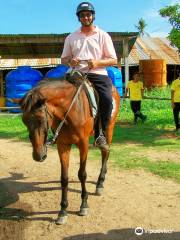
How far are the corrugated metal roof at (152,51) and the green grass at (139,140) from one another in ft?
46.6

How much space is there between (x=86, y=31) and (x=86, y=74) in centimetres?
59

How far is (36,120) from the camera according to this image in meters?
4.13

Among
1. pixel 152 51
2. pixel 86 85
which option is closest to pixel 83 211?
pixel 86 85

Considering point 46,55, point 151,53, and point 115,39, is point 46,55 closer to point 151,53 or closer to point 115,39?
point 115,39

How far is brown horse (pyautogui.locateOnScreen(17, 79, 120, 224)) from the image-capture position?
4145mm

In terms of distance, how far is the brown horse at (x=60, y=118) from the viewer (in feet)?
13.6

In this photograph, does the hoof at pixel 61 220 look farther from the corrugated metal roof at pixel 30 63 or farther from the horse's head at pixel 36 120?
the corrugated metal roof at pixel 30 63

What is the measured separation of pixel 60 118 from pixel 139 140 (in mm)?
5895

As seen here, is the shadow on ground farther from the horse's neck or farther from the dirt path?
the horse's neck

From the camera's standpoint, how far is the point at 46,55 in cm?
2006

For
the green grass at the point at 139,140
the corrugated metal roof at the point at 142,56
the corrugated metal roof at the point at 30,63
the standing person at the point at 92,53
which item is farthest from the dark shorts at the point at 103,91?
the corrugated metal roof at the point at 30,63

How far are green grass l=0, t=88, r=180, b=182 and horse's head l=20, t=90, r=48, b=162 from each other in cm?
303

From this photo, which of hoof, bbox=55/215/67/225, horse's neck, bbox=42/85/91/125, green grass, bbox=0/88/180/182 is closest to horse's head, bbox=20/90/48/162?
horse's neck, bbox=42/85/91/125

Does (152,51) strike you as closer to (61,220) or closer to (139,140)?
(139,140)
